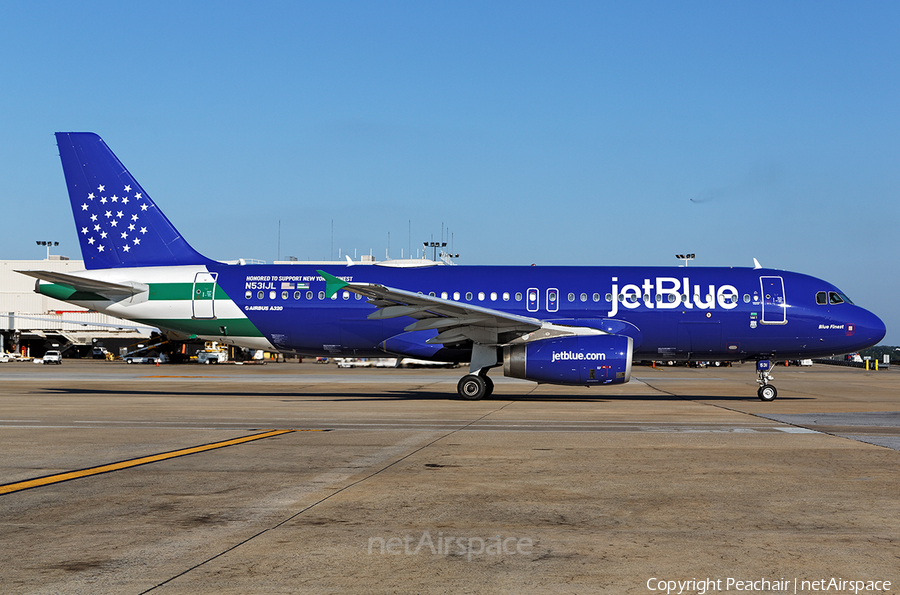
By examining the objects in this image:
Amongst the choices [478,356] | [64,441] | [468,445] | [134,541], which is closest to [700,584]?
[134,541]

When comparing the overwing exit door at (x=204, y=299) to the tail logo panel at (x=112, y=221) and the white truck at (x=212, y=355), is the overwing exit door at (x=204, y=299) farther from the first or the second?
the white truck at (x=212, y=355)

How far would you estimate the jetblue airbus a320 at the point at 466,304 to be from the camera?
23938 millimetres

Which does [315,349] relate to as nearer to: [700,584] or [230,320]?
[230,320]

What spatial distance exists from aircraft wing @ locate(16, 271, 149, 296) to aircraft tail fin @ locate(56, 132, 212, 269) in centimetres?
134

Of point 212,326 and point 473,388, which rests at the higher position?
point 212,326

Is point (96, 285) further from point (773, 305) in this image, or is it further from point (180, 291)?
point (773, 305)

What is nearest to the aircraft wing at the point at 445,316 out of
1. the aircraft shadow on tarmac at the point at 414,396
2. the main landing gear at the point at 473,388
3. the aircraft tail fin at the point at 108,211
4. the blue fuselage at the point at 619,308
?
the blue fuselage at the point at 619,308

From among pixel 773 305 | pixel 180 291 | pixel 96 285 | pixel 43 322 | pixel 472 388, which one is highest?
pixel 43 322

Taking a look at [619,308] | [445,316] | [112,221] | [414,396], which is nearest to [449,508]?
[445,316]

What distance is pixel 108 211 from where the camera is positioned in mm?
26828

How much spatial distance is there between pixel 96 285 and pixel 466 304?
1236cm

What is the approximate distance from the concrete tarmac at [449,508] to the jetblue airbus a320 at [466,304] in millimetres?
8446

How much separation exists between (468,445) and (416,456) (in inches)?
57.1

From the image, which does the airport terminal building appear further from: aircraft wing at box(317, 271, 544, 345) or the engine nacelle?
the engine nacelle
